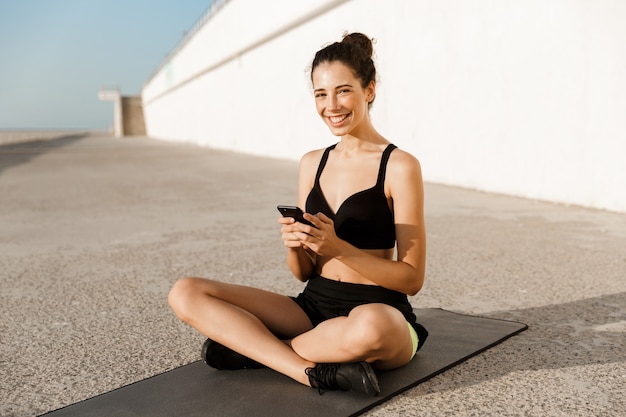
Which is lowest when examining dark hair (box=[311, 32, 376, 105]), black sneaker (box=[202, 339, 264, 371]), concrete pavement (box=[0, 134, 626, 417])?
concrete pavement (box=[0, 134, 626, 417])

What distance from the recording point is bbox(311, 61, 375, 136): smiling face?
2613mm

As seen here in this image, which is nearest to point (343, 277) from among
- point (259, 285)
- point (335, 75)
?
point (335, 75)

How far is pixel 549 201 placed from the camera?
27.0 feet

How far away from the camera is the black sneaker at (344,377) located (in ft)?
7.69

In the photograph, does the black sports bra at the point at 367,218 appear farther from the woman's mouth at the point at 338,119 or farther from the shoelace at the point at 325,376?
the shoelace at the point at 325,376

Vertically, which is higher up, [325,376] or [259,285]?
[325,376]

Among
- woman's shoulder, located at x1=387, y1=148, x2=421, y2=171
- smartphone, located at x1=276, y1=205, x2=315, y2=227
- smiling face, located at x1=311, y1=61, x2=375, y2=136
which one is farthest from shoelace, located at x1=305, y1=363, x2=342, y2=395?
smiling face, located at x1=311, y1=61, x2=375, y2=136

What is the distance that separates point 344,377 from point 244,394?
406 millimetres

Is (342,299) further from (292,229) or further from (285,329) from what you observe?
(292,229)

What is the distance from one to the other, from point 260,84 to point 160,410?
64.6 feet

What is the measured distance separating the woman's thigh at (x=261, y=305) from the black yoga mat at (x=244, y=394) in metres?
0.20

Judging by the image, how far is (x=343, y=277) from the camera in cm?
271

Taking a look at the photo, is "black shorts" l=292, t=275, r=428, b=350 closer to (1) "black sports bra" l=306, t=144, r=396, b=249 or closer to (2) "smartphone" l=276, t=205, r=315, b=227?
(1) "black sports bra" l=306, t=144, r=396, b=249

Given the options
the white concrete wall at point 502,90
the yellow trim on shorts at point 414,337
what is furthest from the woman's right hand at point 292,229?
the white concrete wall at point 502,90
